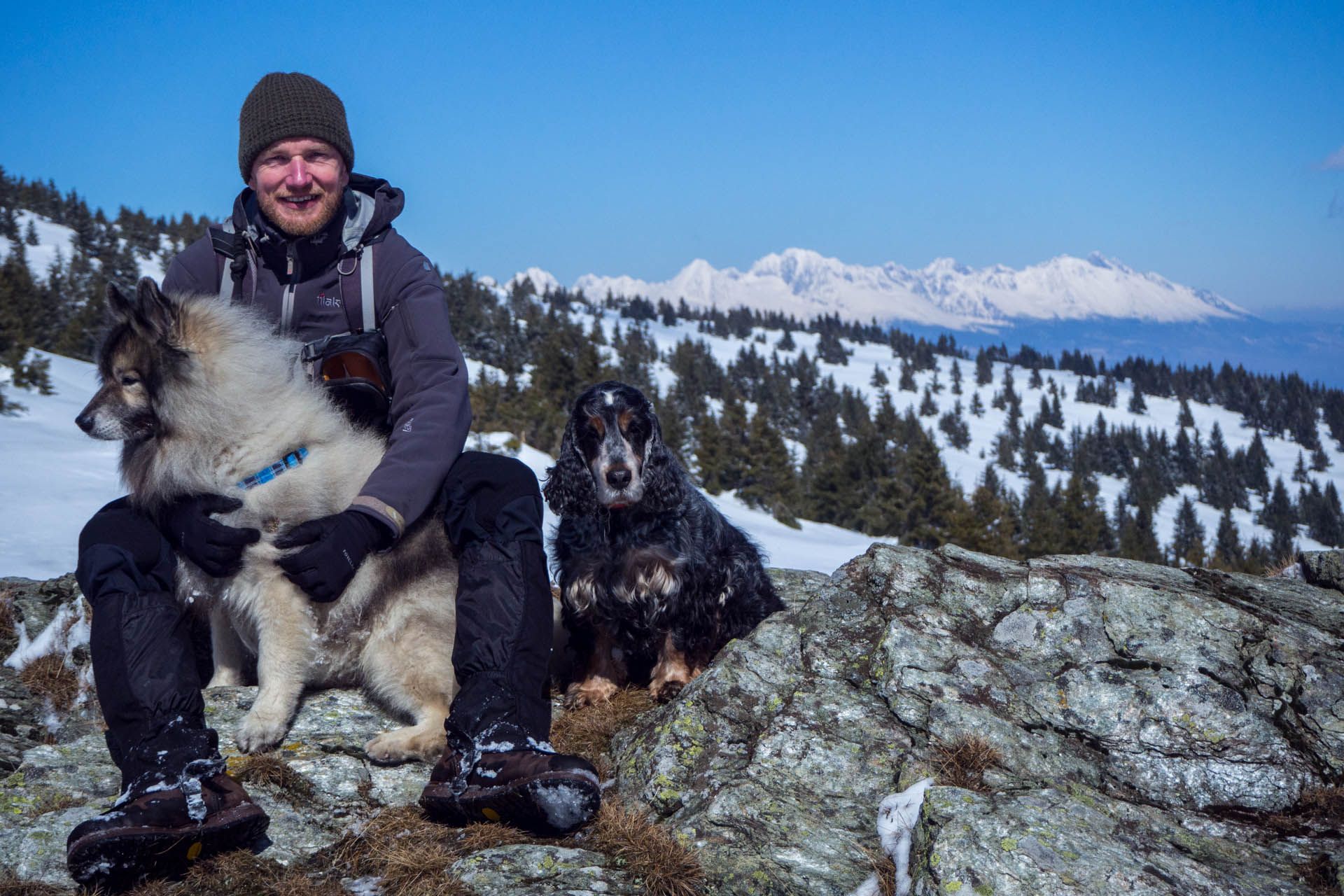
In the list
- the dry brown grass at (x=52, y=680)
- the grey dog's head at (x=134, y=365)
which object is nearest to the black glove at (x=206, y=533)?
the grey dog's head at (x=134, y=365)

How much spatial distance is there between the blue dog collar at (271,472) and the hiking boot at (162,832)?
55.8 inches

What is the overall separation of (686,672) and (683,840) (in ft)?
6.81

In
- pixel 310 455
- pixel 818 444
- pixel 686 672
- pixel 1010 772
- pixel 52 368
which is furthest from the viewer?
pixel 818 444

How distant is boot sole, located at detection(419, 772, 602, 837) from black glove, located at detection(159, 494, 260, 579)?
155 cm

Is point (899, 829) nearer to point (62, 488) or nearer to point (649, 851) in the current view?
point (649, 851)

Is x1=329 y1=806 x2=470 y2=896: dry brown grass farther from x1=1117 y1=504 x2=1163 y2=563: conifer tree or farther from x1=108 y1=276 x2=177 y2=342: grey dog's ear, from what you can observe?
x1=1117 y1=504 x2=1163 y2=563: conifer tree

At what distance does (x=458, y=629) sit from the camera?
156 inches

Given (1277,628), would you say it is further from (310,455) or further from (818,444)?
(818,444)

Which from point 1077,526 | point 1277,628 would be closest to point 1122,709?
point 1277,628

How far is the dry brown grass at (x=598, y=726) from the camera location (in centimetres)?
455

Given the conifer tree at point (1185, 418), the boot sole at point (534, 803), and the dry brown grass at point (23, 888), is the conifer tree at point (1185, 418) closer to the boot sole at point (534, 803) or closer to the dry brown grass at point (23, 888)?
the boot sole at point (534, 803)

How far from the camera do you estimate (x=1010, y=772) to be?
355cm

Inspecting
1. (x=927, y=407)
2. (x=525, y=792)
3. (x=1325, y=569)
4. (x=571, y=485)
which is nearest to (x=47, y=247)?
(x=571, y=485)

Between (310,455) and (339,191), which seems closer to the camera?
(310,455)
